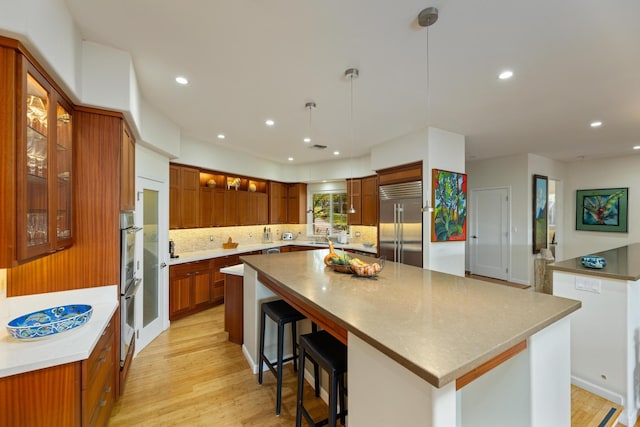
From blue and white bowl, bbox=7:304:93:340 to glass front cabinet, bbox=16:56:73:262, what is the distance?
41cm

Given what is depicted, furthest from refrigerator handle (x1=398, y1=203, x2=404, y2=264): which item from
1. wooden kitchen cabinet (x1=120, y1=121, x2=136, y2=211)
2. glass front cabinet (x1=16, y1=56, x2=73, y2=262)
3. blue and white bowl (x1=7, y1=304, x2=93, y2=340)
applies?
glass front cabinet (x1=16, y1=56, x2=73, y2=262)

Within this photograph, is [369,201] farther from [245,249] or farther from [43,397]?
[43,397]

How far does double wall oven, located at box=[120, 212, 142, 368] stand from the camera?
7.29 feet

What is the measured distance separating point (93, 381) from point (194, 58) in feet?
Result: 7.90

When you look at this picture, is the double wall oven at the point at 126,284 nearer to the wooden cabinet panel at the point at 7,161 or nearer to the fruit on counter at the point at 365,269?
the wooden cabinet panel at the point at 7,161

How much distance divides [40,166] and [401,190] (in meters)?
4.13

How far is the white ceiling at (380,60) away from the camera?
1.71 metres

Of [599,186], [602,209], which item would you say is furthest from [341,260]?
[599,186]

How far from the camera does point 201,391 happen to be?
2328mm

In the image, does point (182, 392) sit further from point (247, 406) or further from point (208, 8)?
point (208, 8)

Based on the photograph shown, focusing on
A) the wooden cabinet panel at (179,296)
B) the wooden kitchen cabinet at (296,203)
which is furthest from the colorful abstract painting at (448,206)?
the wooden cabinet panel at (179,296)

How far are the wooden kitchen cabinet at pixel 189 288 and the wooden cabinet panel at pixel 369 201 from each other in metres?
3.23

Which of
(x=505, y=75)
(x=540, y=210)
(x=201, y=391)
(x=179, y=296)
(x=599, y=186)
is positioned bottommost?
(x=201, y=391)

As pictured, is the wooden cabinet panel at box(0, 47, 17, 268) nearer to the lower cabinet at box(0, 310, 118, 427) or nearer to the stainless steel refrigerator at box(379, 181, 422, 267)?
the lower cabinet at box(0, 310, 118, 427)
